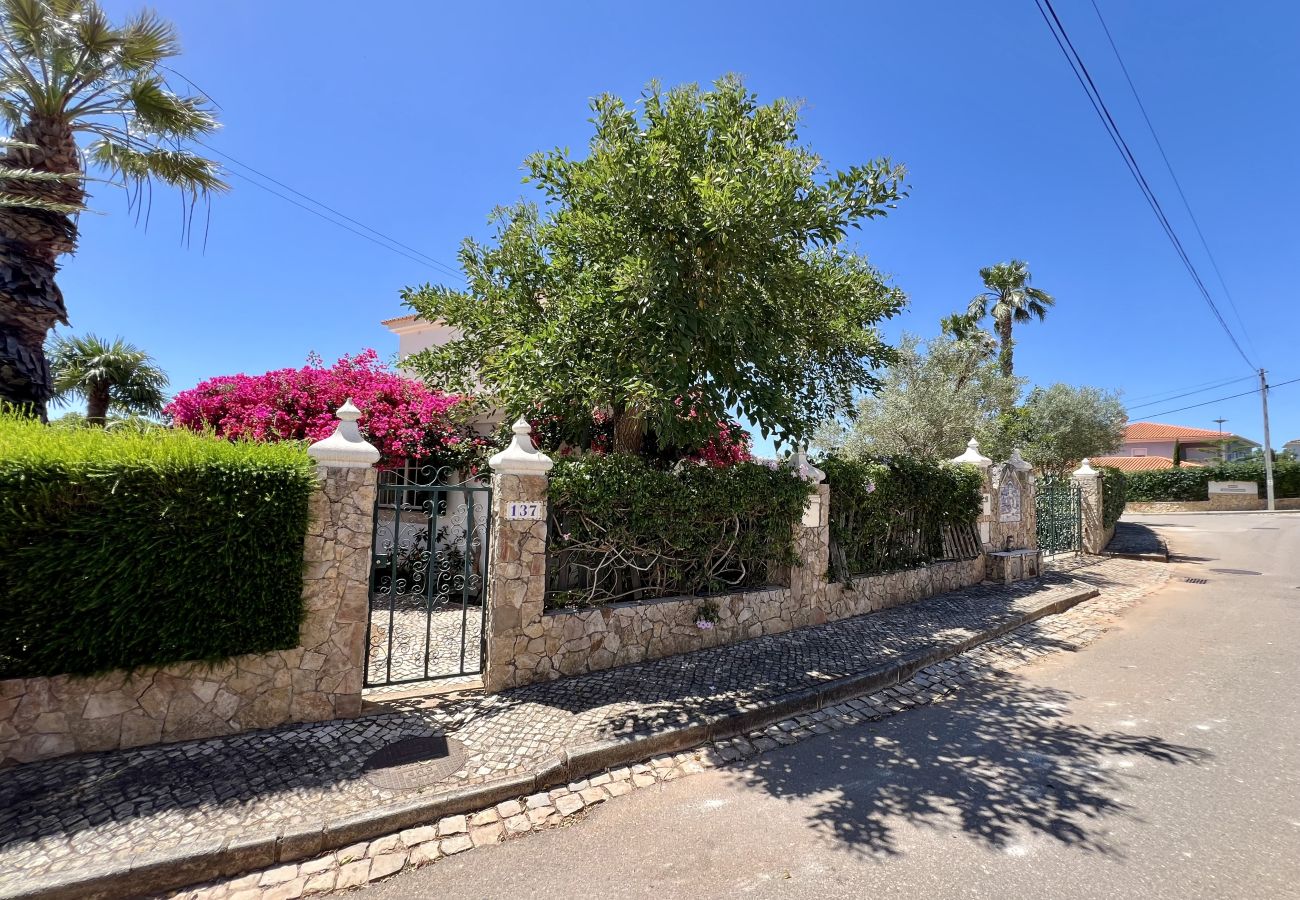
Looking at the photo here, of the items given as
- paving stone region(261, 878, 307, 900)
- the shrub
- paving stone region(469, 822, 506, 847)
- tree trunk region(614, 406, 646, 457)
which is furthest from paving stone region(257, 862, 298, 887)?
tree trunk region(614, 406, 646, 457)

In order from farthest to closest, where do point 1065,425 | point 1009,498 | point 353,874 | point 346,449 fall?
point 1065,425 → point 1009,498 → point 346,449 → point 353,874

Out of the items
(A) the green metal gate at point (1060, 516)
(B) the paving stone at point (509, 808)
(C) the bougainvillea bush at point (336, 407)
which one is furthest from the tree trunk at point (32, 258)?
(A) the green metal gate at point (1060, 516)

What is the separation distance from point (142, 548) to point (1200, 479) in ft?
150

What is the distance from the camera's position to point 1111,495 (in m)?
15.6

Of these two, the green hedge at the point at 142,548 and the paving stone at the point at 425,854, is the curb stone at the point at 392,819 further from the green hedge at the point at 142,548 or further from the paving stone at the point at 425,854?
the green hedge at the point at 142,548

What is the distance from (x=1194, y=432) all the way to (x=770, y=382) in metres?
62.4

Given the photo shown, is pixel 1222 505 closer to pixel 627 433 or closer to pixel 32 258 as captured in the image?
pixel 627 433

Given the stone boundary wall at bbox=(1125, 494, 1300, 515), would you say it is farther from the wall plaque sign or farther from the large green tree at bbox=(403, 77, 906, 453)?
the large green tree at bbox=(403, 77, 906, 453)

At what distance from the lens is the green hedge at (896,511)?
8078 mm

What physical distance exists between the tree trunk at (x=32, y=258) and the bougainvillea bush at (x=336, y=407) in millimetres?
2856

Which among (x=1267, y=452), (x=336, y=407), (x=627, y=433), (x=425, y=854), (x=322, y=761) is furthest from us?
(x=1267, y=452)

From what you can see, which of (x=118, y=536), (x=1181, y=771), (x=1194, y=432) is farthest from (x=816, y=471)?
(x=1194, y=432)

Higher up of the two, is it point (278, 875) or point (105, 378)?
point (105, 378)

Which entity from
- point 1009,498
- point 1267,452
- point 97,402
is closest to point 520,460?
point 1009,498
